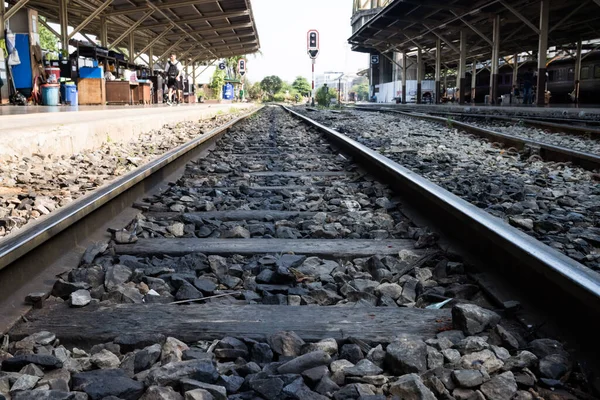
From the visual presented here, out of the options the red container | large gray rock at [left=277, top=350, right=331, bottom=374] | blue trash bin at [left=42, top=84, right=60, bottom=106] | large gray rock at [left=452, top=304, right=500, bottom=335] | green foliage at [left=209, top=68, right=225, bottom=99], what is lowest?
large gray rock at [left=277, top=350, right=331, bottom=374]

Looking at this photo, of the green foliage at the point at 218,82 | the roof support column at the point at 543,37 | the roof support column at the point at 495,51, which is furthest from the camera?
the green foliage at the point at 218,82

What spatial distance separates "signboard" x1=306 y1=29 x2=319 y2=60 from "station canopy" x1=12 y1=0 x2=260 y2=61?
2.87 m

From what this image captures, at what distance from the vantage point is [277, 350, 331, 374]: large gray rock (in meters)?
1.39

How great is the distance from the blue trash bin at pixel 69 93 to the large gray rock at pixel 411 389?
13.2 metres

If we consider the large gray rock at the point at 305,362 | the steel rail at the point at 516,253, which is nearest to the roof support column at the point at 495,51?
the steel rail at the point at 516,253

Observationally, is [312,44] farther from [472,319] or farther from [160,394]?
[160,394]

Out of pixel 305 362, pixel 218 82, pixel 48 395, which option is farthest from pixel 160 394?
pixel 218 82

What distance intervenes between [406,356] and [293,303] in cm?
58

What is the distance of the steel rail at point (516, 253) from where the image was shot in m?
1.51

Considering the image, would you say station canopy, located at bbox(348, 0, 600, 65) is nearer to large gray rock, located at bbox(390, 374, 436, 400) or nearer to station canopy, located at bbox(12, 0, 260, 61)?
station canopy, located at bbox(12, 0, 260, 61)

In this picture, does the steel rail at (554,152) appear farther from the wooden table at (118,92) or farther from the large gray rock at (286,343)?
the wooden table at (118,92)

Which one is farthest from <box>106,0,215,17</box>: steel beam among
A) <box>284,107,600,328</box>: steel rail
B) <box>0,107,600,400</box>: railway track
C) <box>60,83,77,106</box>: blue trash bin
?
<box>284,107,600,328</box>: steel rail

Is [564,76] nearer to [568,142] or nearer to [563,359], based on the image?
[568,142]

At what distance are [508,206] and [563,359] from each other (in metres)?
1.89
